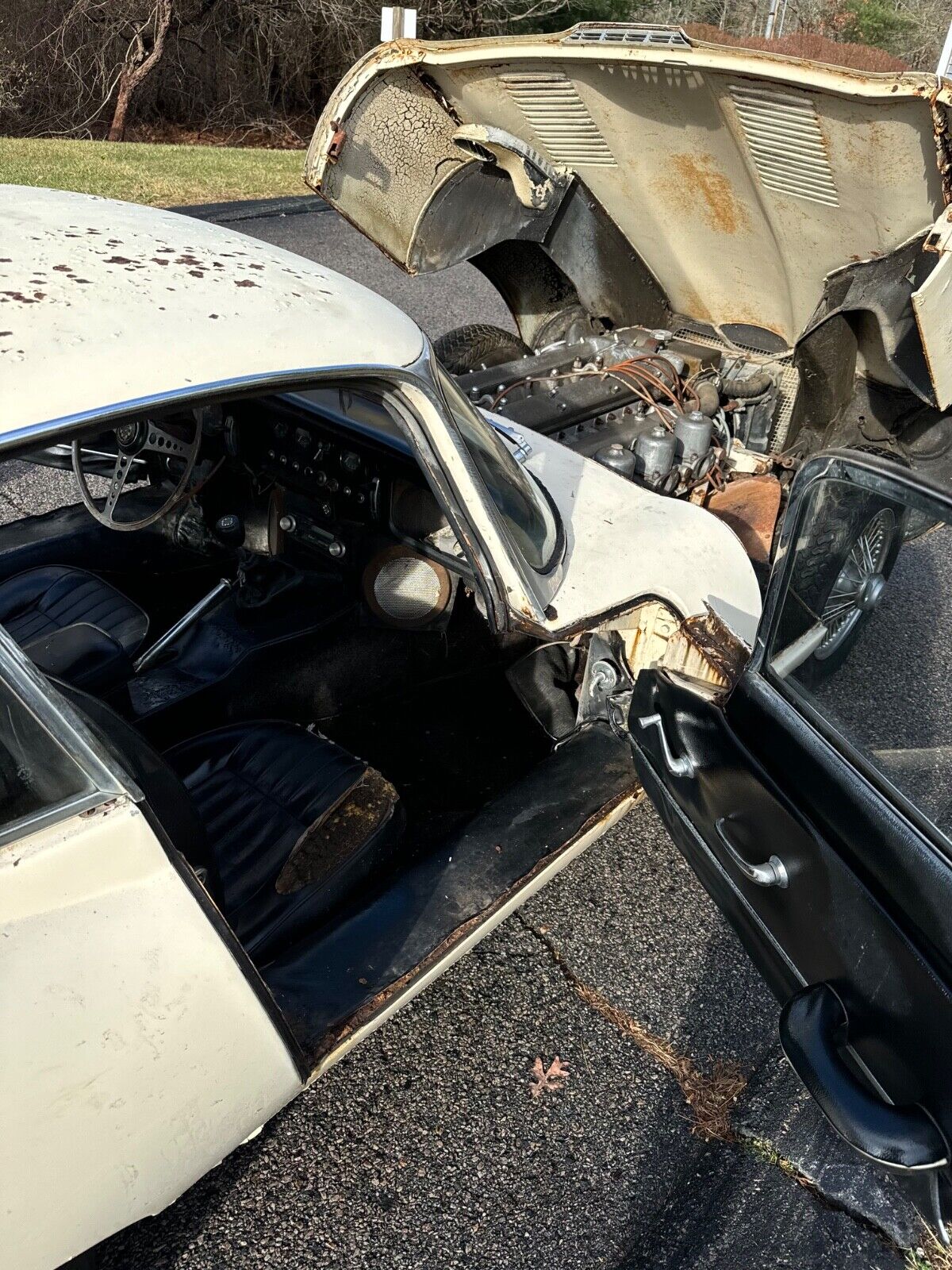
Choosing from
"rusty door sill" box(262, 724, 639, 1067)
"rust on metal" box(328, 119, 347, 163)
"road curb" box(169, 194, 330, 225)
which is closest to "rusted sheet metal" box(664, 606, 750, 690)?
"rusty door sill" box(262, 724, 639, 1067)

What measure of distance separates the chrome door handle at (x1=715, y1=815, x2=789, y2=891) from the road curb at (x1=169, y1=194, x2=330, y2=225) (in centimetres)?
783

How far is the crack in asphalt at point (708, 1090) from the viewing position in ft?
7.18

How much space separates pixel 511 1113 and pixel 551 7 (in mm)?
20254

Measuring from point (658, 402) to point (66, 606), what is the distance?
7.68 ft

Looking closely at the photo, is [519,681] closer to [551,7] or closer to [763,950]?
[763,950]

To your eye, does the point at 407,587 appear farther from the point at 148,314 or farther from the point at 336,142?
the point at 336,142

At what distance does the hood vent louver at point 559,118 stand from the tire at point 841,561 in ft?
7.74

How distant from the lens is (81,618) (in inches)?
115

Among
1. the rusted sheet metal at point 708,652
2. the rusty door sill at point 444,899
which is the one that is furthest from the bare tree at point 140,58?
the rusty door sill at point 444,899

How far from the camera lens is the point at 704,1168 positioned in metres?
2.23

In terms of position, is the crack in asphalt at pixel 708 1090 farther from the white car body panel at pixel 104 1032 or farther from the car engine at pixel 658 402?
the car engine at pixel 658 402

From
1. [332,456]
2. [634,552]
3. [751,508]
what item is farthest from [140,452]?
[751,508]

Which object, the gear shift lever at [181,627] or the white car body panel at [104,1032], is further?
the gear shift lever at [181,627]

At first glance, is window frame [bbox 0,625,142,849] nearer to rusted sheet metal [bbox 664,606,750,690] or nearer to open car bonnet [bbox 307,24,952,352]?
rusted sheet metal [bbox 664,606,750,690]
